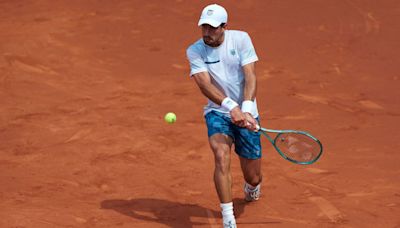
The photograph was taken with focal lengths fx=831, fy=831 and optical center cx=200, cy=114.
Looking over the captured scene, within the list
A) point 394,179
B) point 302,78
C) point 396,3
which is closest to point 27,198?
point 394,179

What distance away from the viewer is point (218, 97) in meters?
7.96

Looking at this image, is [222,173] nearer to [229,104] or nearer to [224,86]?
[229,104]

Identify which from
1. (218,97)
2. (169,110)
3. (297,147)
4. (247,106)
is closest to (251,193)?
(297,147)

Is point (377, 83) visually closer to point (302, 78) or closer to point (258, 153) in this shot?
point (302, 78)

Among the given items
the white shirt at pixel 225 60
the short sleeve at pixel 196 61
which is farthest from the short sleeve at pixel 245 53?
the short sleeve at pixel 196 61

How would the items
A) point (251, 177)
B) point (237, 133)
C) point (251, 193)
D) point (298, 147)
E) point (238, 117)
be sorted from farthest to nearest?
point (251, 193) < point (251, 177) < point (237, 133) < point (298, 147) < point (238, 117)

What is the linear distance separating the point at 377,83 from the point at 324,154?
2.79 m

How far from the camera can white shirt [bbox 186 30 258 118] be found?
8133mm

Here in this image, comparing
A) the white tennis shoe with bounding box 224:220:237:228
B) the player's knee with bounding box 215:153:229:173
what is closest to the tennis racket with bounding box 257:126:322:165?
the player's knee with bounding box 215:153:229:173

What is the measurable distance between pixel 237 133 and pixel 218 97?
0.58 m

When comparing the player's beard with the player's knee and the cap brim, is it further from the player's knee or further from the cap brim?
the player's knee

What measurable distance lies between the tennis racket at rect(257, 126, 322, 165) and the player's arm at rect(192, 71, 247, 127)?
396 millimetres

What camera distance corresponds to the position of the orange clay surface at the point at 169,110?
8828 mm

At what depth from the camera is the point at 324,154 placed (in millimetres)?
10070
